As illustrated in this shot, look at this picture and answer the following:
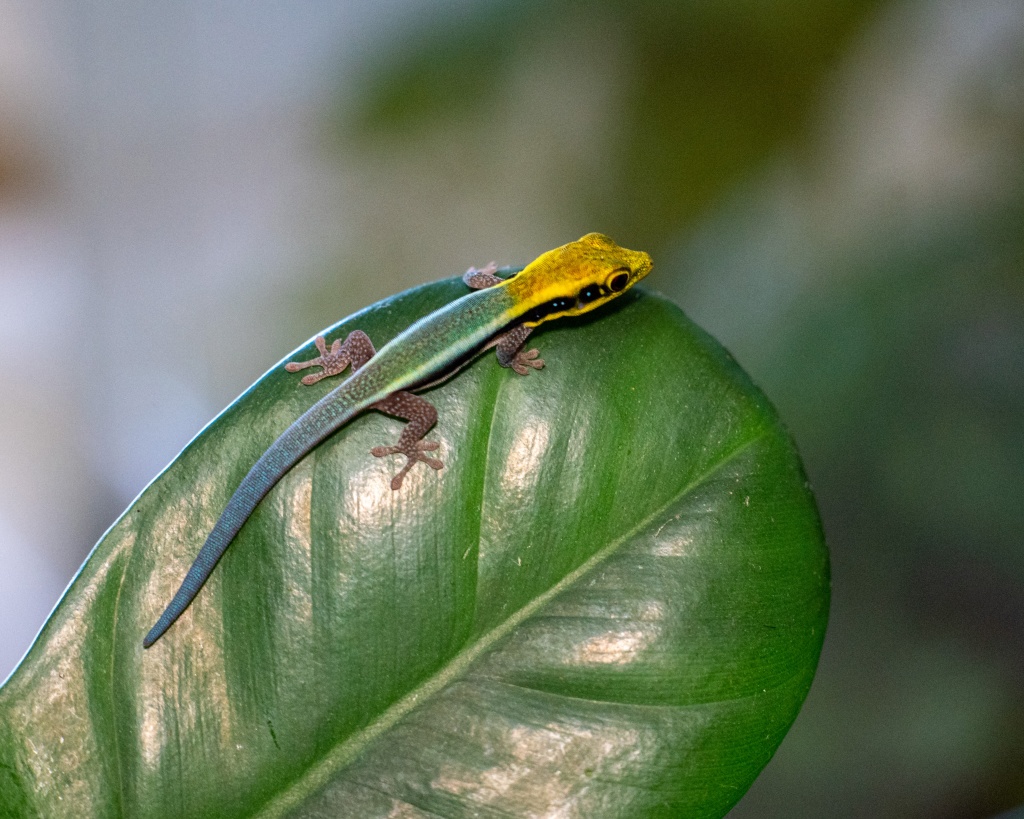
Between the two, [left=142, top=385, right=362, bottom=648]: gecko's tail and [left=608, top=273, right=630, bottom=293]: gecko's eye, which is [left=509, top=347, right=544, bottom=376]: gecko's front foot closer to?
[left=608, top=273, right=630, bottom=293]: gecko's eye

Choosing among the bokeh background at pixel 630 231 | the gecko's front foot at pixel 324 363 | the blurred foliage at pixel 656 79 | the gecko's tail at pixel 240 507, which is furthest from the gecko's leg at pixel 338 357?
the blurred foliage at pixel 656 79

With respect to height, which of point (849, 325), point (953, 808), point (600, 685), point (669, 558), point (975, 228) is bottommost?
point (953, 808)

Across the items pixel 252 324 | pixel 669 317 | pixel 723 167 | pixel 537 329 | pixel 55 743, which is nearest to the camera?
pixel 55 743

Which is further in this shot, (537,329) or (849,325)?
(849,325)

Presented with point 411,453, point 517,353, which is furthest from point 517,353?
point 411,453

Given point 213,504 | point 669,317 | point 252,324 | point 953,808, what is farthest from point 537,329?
point 953,808

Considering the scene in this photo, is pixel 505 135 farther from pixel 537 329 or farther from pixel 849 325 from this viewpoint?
pixel 537 329

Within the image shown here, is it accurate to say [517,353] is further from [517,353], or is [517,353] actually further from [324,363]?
[324,363]
